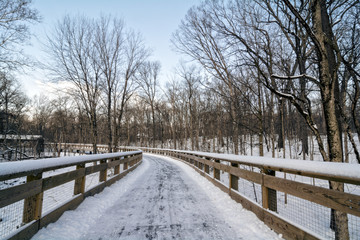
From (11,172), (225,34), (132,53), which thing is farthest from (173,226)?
(132,53)

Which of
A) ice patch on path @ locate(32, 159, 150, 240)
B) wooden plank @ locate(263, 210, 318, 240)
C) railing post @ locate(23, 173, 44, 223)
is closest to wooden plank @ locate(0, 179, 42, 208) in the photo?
railing post @ locate(23, 173, 44, 223)

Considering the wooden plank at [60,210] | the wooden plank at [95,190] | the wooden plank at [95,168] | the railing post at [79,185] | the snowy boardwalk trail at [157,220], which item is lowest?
the snowy boardwalk trail at [157,220]

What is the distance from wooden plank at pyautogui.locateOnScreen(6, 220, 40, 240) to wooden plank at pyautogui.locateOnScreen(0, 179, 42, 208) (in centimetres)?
→ 35

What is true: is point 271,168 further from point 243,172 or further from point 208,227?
point 208,227

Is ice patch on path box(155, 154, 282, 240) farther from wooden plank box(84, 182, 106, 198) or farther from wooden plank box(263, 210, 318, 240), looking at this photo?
wooden plank box(84, 182, 106, 198)

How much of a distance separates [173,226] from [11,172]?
7.45 feet

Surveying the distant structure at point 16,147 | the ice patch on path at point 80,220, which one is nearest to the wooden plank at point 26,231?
the ice patch on path at point 80,220

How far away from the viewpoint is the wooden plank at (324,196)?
5.36ft

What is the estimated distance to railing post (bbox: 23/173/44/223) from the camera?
7.59ft

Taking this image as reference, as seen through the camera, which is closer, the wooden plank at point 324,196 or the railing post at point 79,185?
the wooden plank at point 324,196

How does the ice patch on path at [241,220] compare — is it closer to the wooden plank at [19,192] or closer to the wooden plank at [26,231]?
the wooden plank at [26,231]

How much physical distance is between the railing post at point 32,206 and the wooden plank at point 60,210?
0.45 feet

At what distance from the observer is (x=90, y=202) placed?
149 inches

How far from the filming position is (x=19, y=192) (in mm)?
2102
